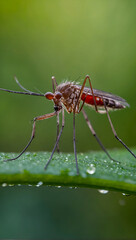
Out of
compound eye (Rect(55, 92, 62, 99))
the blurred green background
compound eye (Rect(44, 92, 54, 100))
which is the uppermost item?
the blurred green background

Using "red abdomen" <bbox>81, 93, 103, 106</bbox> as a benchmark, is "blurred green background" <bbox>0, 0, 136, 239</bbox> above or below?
above

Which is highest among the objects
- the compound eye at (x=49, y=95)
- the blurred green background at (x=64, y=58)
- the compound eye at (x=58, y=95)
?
the blurred green background at (x=64, y=58)

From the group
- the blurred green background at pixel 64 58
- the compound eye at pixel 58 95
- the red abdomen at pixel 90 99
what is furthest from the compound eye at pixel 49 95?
the blurred green background at pixel 64 58

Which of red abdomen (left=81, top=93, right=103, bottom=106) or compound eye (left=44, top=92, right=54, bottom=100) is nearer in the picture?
compound eye (left=44, top=92, right=54, bottom=100)

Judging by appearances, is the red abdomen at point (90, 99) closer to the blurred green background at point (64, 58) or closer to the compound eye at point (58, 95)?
the compound eye at point (58, 95)

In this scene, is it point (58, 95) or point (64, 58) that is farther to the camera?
point (64, 58)

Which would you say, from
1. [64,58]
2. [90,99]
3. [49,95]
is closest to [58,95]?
[49,95]

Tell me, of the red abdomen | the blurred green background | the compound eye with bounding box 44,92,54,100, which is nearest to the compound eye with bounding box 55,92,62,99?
the compound eye with bounding box 44,92,54,100

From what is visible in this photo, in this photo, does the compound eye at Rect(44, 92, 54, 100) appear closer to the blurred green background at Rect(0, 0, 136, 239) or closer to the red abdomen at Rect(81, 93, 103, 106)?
the red abdomen at Rect(81, 93, 103, 106)

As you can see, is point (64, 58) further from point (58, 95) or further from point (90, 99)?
point (58, 95)
